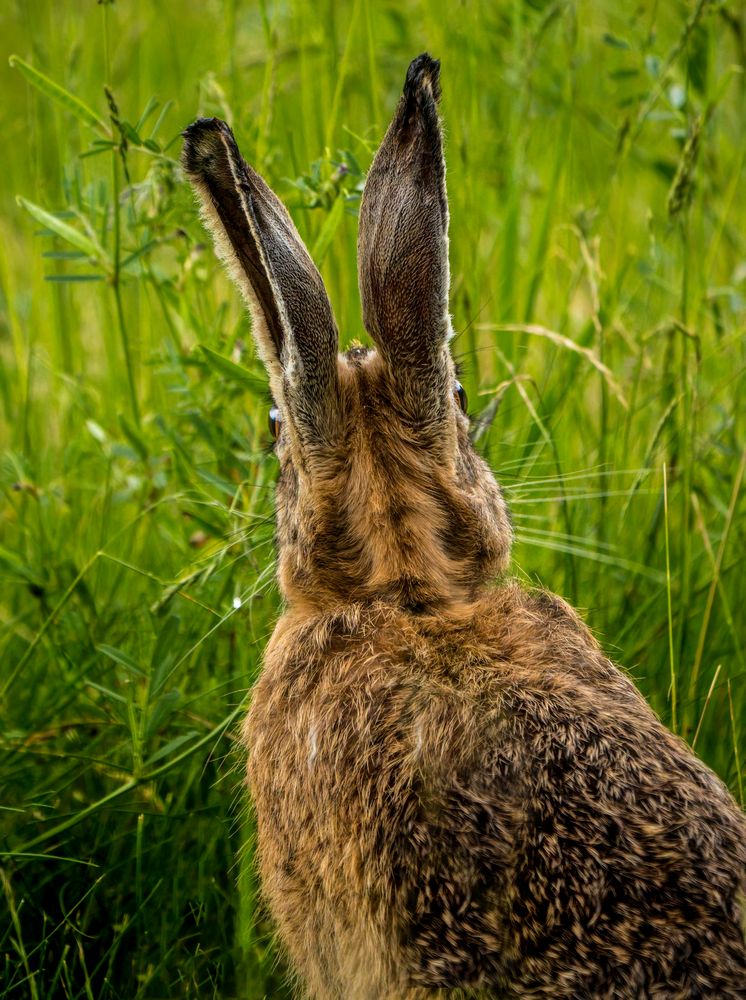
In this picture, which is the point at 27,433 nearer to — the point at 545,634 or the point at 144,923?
the point at 144,923

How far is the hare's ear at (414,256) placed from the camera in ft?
9.66

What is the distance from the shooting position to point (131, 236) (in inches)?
158

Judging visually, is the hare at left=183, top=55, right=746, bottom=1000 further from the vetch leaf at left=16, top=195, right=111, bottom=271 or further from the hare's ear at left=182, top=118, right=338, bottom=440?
the vetch leaf at left=16, top=195, right=111, bottom=271

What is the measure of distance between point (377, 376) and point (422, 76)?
0.68m

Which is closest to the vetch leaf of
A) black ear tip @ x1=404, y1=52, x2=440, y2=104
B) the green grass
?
the green grass

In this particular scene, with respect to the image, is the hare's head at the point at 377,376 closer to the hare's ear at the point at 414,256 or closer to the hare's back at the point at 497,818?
the hare's ear at the point at 414,256

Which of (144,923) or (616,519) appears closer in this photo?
(144,923)

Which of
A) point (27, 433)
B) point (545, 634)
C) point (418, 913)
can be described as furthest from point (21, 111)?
point (418, 913)

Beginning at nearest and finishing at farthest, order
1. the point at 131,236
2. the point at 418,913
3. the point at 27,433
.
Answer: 1. the point at 418,913
2. the point at 131,236
3. the point at 27,433

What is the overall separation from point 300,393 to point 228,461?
1.12 m

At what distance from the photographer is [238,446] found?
13.8 ft

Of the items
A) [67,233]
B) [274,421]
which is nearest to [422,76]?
[274,421]

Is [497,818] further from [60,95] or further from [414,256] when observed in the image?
[60,95]

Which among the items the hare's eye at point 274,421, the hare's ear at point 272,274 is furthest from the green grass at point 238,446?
the hare's ear at point 272,274
